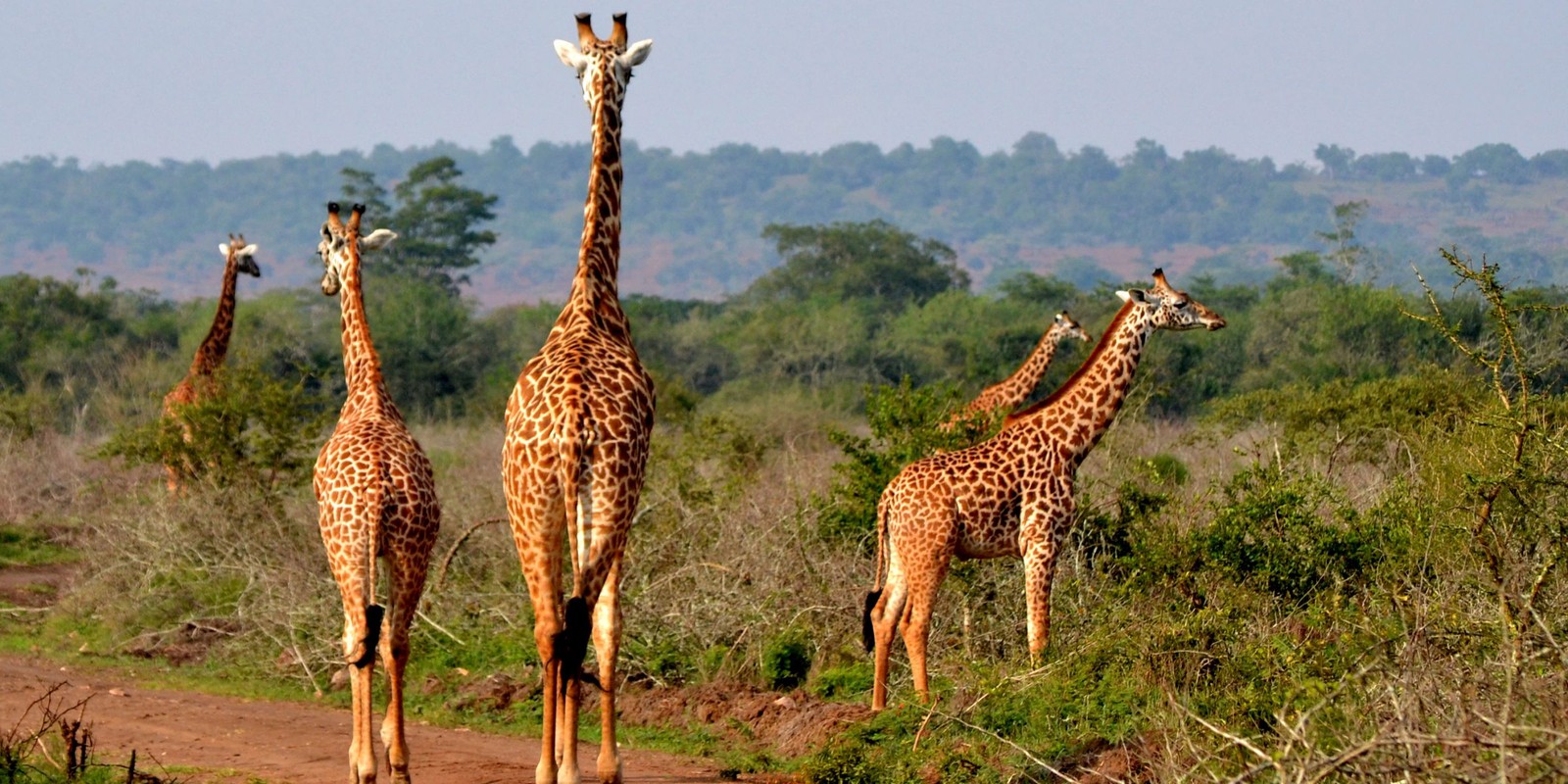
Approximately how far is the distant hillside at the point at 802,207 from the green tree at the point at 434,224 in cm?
4574

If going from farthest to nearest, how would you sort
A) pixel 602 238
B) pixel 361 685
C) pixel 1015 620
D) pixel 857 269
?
1. pixel 857 269
2. pixel 1015 620
3. pixel 602 238
4. pixel 361 685

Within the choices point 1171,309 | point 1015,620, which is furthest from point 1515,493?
point 1015,620

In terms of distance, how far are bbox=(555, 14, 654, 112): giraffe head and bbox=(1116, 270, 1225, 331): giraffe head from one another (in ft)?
8.19

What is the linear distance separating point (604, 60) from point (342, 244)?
5.07 feet

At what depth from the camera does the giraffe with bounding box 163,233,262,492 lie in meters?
12.3

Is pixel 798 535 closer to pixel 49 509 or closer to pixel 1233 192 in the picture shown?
pixel 49 509

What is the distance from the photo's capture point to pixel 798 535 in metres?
9.59

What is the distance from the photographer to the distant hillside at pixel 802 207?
112188mm

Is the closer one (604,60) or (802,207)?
(604,60)

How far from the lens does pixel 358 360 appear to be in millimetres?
7707

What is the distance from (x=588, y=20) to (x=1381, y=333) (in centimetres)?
1740

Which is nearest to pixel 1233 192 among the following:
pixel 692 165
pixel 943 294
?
pixel 692 165

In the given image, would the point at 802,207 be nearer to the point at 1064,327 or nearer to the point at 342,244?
the point at 1064,327

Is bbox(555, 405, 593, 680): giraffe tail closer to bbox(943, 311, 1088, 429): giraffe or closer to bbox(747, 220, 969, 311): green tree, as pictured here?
bbox(943, 311, 1088, 429): giraffe
